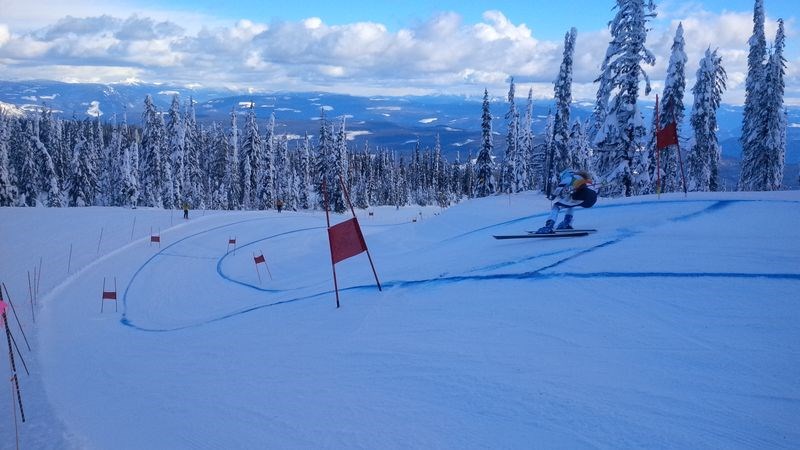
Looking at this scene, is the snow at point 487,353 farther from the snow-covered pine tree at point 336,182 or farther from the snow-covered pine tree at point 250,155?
the snow-covered pine tree at point 250,155

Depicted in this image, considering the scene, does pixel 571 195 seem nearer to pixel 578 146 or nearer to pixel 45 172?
pixel 578 146

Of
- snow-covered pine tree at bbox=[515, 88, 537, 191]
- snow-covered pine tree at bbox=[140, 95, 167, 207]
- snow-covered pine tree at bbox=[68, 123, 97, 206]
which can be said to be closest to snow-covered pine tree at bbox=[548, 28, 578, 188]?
snow-covered pine tree at bbox=[515, 88, 537, 191]

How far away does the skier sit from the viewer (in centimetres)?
1221

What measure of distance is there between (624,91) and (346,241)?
21.5m

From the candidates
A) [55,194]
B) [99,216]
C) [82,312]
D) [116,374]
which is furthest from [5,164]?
[116,374]

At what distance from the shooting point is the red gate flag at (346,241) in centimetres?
1028

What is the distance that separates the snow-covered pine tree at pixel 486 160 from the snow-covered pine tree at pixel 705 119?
1980 cm

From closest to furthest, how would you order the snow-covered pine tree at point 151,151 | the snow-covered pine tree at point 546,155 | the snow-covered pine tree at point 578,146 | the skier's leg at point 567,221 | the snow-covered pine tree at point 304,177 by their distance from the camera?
1. the skier's leg at point 567,221
2. the snow-covered pine tree at point 546,155
3. the snow-covered pine tree at point 578,146
4. the snow-covered pine tree at point 151,151
5. the snow-covered pine tree at point 304,177

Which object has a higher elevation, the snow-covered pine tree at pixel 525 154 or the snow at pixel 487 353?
the snow-covered pine tree at pixel 525 154

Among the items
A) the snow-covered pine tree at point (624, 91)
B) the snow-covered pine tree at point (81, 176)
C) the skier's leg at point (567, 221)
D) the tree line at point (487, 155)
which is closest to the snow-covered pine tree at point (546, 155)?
the tree line at point (487, 155)

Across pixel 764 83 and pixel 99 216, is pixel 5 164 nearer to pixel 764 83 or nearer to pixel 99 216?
pixel 99 216

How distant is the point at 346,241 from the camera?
409 inches

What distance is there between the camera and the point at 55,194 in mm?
67375

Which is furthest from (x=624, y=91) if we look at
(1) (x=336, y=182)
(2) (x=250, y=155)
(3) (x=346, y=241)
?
(2) (x=250, y=155)
